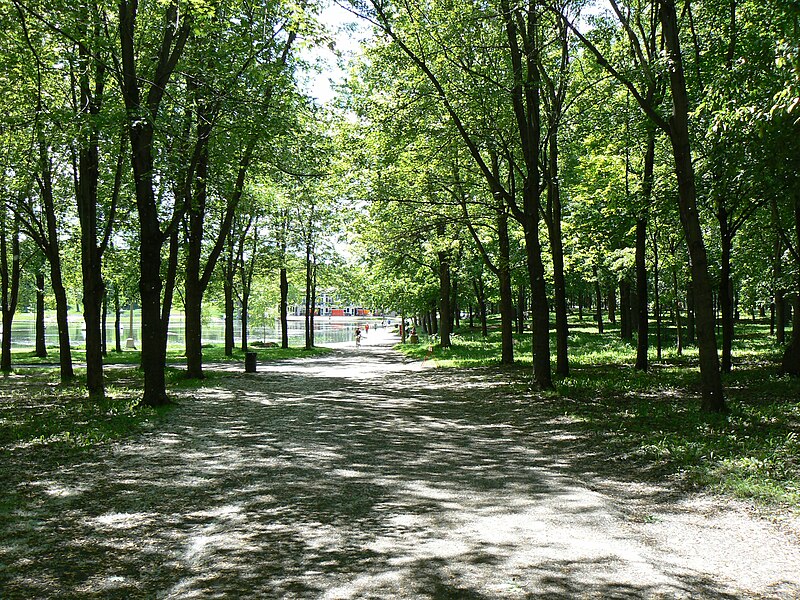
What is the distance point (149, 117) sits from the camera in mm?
9812

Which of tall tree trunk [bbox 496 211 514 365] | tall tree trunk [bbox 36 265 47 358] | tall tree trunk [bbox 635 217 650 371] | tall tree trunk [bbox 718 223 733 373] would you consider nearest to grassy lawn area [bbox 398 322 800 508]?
tall tree trunk [bbox 718 223 733 373]

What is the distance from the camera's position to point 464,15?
13.0m

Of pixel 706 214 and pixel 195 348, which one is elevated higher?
pixel 706 214

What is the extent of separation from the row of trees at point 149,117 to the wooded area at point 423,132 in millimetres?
79

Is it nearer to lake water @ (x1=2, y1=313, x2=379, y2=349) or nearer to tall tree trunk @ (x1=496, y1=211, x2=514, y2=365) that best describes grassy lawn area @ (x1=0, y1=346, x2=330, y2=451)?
tall tree trunk @ (x1=496, y1=211, x2=514, y2=365)

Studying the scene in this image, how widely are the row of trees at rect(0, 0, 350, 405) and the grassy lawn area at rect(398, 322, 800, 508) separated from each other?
28.6ft

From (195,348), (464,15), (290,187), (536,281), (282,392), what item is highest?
(464,15)

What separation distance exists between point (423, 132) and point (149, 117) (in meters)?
7.27

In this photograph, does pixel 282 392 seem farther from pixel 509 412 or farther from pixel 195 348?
pixel 509 412

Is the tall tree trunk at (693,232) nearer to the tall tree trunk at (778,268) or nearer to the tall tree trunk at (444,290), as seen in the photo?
the tall tree trunk at (778,268)

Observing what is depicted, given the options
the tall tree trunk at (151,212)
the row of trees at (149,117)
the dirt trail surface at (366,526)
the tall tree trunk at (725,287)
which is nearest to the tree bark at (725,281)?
the tall tree trunk at (725,287)

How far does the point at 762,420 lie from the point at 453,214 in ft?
40.6

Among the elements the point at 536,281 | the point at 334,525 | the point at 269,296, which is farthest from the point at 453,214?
the point at 269,296

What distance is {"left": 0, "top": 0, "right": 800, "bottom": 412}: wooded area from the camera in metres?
10.5
